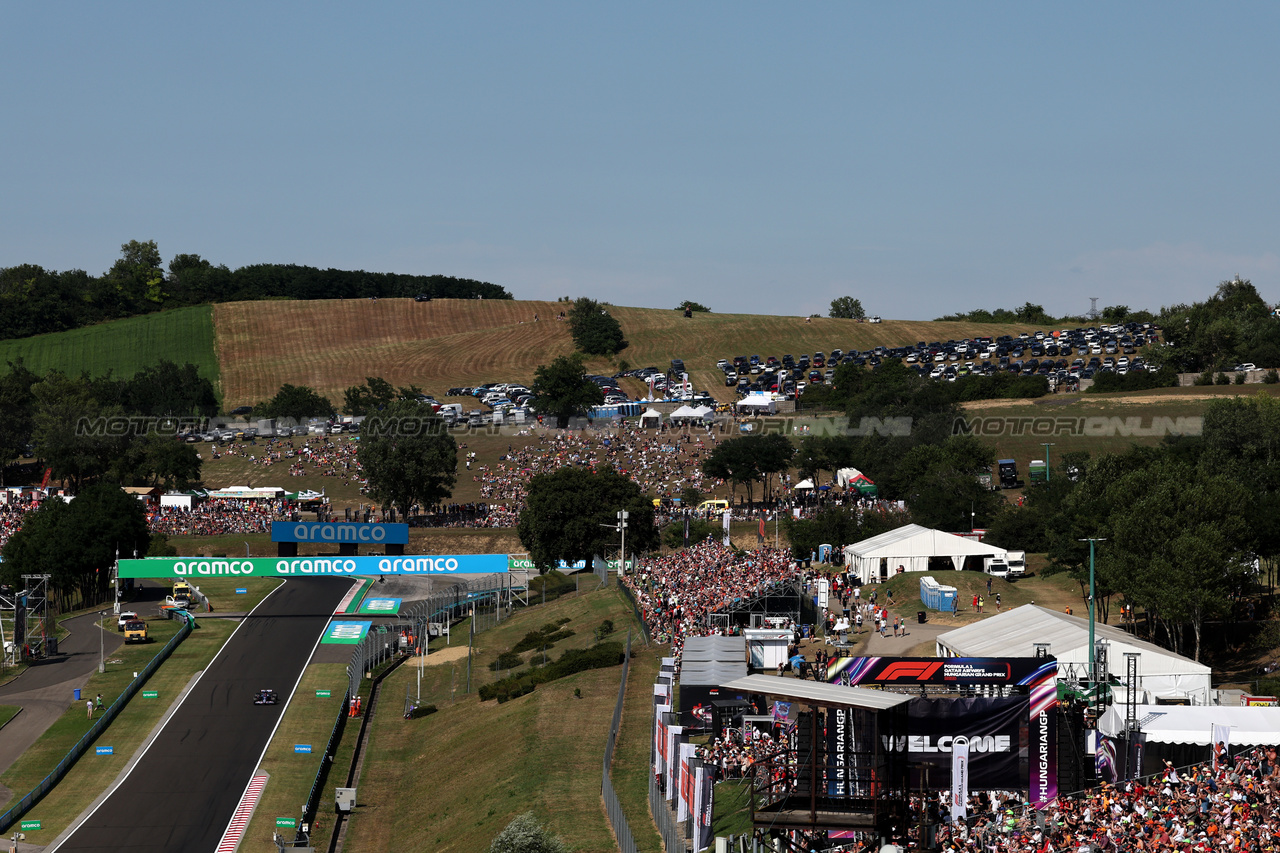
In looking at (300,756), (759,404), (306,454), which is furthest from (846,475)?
(300,756)

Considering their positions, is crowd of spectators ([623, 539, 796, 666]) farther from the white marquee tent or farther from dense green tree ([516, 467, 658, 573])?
the white marquee tent

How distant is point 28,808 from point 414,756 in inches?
521

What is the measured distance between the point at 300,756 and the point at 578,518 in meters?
34.2

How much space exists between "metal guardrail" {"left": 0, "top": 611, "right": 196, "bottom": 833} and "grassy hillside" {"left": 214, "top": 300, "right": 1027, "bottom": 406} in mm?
98956

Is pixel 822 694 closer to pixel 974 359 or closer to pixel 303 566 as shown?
pixel 303 566

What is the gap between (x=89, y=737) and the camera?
1948 inches

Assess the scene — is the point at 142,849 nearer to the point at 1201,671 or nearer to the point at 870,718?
the point at 870,718

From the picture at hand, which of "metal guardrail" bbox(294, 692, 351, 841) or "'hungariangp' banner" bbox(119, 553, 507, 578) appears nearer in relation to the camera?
"metal guardrail" bbox(294, 692, 351, 841)

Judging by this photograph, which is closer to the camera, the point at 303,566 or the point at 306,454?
the point at 303,566

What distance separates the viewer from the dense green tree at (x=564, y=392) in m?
134

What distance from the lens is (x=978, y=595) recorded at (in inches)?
2410

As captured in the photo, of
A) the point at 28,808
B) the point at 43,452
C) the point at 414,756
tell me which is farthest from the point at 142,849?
the point at 43,452

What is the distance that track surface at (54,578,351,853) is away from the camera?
38750 millimetres

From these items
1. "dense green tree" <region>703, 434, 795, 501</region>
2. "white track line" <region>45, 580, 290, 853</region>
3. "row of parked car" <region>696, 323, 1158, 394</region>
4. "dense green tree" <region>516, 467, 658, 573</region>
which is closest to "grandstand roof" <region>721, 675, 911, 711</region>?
"white track line" <region>45, 580, 290, 853</region>
